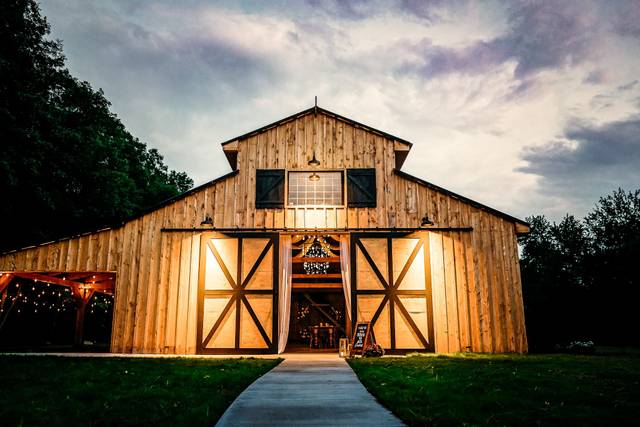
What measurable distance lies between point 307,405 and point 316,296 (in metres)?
16.7

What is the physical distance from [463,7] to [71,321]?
65.7 feet

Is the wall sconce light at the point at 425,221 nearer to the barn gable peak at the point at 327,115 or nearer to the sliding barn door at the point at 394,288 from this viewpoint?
the sliding barn door at the point at 394,288

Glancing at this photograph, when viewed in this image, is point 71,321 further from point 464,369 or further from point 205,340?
point 464,369

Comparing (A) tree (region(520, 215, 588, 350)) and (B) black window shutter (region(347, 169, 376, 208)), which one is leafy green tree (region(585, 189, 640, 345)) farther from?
(B) black window shutter (region(347, 169, 376, 208))

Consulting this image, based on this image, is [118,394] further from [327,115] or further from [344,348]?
[327,115]

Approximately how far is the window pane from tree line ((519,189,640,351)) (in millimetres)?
14813

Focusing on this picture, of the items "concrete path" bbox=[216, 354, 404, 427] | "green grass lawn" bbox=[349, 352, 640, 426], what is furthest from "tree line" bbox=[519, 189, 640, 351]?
"concrete path" bbox=[216, 354, 404, 427]

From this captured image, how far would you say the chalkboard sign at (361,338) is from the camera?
9547 mm

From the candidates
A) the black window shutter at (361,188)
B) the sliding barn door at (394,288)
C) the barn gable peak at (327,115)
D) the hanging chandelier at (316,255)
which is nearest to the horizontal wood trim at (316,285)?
the hanging chandelier at (316,255)

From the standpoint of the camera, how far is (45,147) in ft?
44.2

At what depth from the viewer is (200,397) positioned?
402 centimetres

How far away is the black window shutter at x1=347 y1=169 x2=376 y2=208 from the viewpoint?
36.4 ft

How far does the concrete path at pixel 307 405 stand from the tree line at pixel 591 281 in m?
18.6

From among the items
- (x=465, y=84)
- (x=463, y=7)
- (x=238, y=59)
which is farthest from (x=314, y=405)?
(x=238, y=59)
